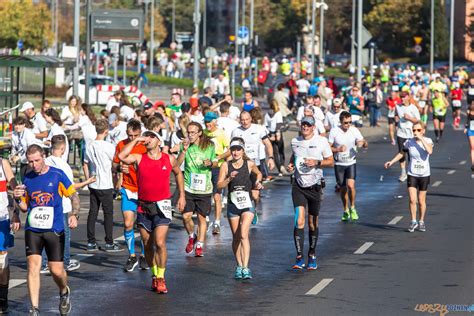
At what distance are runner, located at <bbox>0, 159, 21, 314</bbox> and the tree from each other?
83013mm

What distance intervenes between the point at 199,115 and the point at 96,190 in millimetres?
9204

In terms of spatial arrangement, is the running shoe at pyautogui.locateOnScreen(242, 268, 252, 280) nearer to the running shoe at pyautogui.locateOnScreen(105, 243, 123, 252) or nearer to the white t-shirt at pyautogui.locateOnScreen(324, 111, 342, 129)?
the running shoe at pyautogui.locateOnScreen(105, 243, 123, 252)

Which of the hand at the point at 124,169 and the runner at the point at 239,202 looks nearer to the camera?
the runner at the point at 239,202

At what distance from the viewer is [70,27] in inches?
4988

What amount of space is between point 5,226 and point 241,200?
338 centimetres

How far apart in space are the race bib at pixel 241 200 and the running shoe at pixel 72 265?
2.22 metres

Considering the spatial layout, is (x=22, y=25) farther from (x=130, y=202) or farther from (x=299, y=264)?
(x=299, y=264)

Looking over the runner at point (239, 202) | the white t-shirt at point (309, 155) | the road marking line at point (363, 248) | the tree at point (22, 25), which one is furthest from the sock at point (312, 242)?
the tree at point (22, 25)

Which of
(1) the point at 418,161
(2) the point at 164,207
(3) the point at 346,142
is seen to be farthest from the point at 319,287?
(3) the point at 346,142

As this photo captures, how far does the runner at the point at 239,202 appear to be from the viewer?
15945 millimetres

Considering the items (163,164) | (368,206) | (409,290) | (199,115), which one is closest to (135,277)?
(163,164)

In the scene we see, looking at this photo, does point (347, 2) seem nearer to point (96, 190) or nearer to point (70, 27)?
point (70, 27)

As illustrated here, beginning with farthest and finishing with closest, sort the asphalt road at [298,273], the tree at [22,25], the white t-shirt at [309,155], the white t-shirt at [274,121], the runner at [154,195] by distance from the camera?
the tree at [22,25] < the white t-shirt at [274,121] < the white t-shirt at [309,155] < the runner at [154,195] < the asphalt road at [298,273]

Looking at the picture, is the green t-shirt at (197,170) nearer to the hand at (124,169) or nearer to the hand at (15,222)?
the hand at (124,169)
